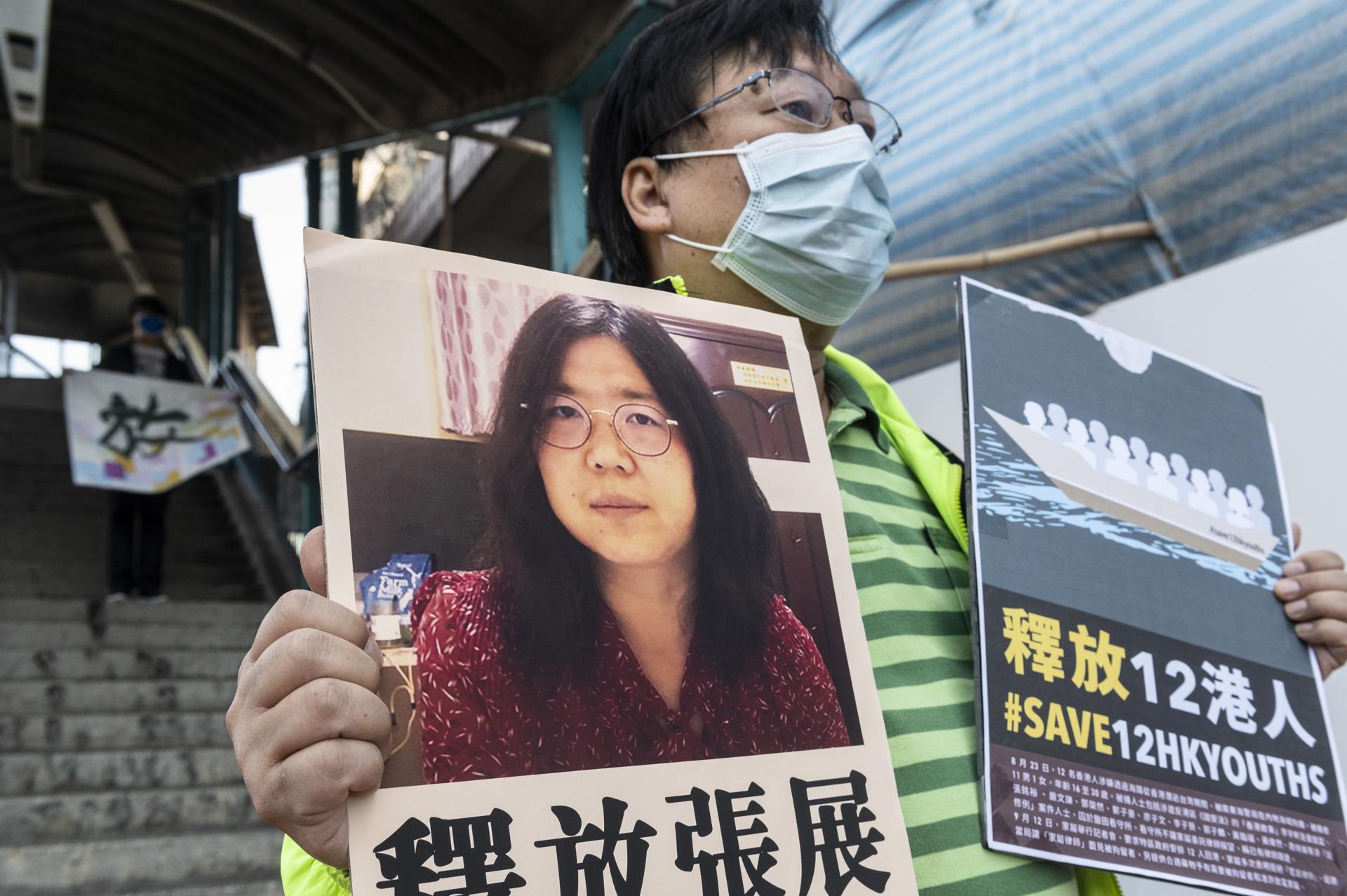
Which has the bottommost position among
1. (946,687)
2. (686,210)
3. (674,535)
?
(946,687)

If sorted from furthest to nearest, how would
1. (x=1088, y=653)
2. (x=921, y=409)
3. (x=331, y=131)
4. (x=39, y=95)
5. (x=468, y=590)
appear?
(x=39, y=95) < (x=331, y=131) < (x=921, y=409) < (x=1088, y=653) < (x=468, y=590)

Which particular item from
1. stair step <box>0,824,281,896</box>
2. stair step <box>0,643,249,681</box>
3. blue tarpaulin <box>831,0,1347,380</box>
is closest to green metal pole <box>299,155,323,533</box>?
stair step <box>0,643,249,681</box>

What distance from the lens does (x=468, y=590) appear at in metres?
0.66

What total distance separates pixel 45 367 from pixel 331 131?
5.99 m

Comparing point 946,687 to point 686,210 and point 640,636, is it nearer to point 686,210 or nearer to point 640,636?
point 640,636

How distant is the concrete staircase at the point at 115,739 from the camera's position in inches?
107

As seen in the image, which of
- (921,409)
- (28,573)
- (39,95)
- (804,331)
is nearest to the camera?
(804,331)

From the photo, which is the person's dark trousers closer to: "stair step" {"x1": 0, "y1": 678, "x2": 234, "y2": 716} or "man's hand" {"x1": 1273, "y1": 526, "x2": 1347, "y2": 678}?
"stair step" {"x1": 0, "y1": 678, "x2": 234, "y2": 716}

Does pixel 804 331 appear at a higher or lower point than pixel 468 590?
higher

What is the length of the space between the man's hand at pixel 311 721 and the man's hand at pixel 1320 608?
3.22ft

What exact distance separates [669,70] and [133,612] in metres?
3.78

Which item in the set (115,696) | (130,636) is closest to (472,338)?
(115,696)

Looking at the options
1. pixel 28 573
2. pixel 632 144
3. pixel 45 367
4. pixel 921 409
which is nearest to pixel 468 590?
pixel 632 144

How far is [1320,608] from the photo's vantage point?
1.10 metres
